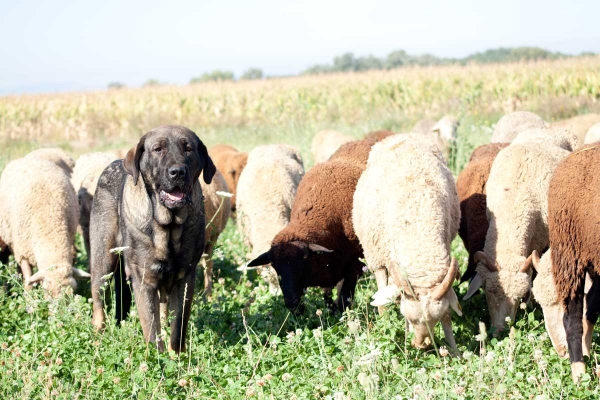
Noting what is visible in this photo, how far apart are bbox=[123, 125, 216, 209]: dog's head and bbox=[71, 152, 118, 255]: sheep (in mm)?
3715

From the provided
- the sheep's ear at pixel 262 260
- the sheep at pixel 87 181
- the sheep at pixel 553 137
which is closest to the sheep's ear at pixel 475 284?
the sheep's ear at pixel 262 260

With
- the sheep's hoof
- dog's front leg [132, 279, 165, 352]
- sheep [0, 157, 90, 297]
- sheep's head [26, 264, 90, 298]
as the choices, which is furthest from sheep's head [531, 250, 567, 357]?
sheep [0, 157, 90, 297]

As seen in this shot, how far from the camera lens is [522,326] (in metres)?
6.99

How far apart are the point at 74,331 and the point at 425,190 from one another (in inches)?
135

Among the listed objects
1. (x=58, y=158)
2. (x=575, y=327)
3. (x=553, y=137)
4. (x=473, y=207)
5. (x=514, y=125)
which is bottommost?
(x=575, y=327)

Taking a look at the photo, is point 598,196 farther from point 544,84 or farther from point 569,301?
point 544,84

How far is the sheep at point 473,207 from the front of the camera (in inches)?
315

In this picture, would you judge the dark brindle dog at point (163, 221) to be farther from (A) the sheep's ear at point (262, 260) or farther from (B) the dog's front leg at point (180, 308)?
(A) the sheep's ear at point (262, 260)

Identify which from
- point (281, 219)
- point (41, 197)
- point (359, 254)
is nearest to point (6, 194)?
point (41, 197)

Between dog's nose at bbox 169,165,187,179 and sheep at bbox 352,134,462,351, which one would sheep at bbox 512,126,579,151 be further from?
dog's nose at bbox 169,165,187,179

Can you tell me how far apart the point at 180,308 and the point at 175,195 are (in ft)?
3.71

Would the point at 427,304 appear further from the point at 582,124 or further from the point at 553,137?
the point at 582,124

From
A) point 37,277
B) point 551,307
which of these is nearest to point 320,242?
point 551,307

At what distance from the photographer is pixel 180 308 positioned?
667 centimetres
